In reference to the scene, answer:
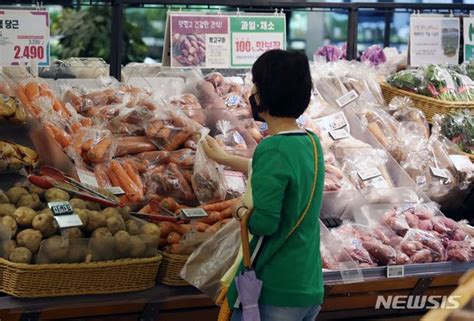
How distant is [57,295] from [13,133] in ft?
3.02

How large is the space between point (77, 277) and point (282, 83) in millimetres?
985

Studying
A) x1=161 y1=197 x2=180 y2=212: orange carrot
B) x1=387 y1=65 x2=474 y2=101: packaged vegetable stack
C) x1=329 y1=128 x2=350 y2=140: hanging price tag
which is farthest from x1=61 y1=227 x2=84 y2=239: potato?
x1=387 y1=65 x2=474 y2=101: packaged vegetable stack

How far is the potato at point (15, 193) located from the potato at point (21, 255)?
0.27 metres

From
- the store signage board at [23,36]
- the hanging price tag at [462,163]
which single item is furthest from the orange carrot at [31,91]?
the hanging price tag at [462,163]

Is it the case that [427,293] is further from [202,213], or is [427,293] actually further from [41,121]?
[41,121]

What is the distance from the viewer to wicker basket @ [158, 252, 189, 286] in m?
3.12

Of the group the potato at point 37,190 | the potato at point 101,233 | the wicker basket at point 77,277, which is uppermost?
the potato at point 37,190

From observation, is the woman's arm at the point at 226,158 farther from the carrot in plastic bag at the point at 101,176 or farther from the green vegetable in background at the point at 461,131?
the green vegetable in background at the point at 461,131

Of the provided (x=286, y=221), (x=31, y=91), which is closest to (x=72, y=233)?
(x=286, y=221)

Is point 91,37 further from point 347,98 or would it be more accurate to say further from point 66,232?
point 66,232

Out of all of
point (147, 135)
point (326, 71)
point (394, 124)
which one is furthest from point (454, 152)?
point (147, 135)

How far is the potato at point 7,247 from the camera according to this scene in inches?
113

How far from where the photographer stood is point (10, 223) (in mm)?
2906

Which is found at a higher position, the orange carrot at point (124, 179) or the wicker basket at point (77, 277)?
the orange carrot at point (124, 179)
